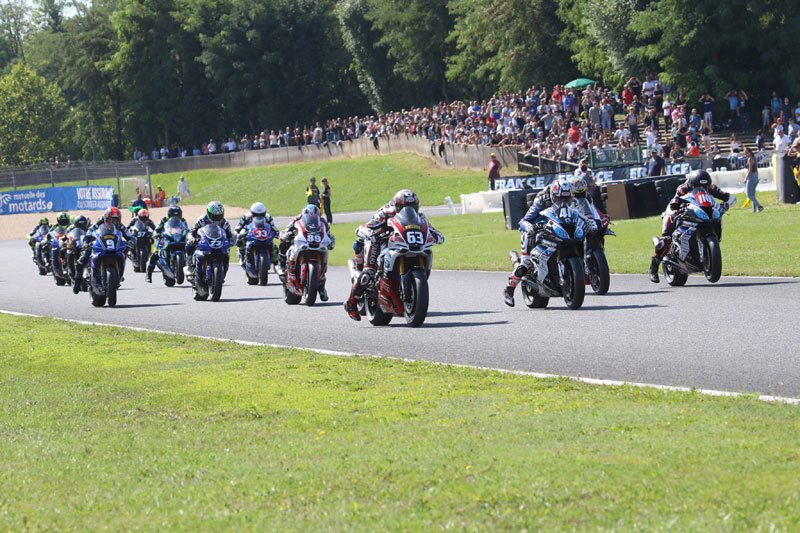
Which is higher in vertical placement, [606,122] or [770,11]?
[770,11]

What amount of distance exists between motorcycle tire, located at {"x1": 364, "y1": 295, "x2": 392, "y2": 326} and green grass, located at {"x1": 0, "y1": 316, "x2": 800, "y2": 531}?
14.2 feet

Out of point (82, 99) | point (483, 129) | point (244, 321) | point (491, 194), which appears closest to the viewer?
point (244, 321)

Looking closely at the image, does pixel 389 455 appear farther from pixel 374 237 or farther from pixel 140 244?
pixel 140 244

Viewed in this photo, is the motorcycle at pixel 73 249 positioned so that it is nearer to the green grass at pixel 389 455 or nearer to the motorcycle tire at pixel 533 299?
the motorcycle tire at pixel 533 299

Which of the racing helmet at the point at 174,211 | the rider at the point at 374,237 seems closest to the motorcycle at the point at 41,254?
the racing helmet at the point at 174,211

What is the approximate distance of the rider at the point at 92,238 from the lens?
72.0 feet

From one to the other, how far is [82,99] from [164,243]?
9519cm

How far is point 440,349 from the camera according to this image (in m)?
13.2

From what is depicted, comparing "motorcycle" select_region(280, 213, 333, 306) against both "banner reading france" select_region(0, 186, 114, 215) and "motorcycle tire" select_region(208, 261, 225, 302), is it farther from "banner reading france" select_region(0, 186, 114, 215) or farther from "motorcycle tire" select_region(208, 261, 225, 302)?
"banner reading france" select_region(0, 186, 114, 215)

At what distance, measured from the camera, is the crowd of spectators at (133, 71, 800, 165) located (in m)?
Result: 40.8

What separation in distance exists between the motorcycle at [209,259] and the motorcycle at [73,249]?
451cm

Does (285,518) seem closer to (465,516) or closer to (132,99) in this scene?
(465,516)

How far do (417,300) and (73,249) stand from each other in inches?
522

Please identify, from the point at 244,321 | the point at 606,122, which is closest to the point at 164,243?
the point at 244,321
